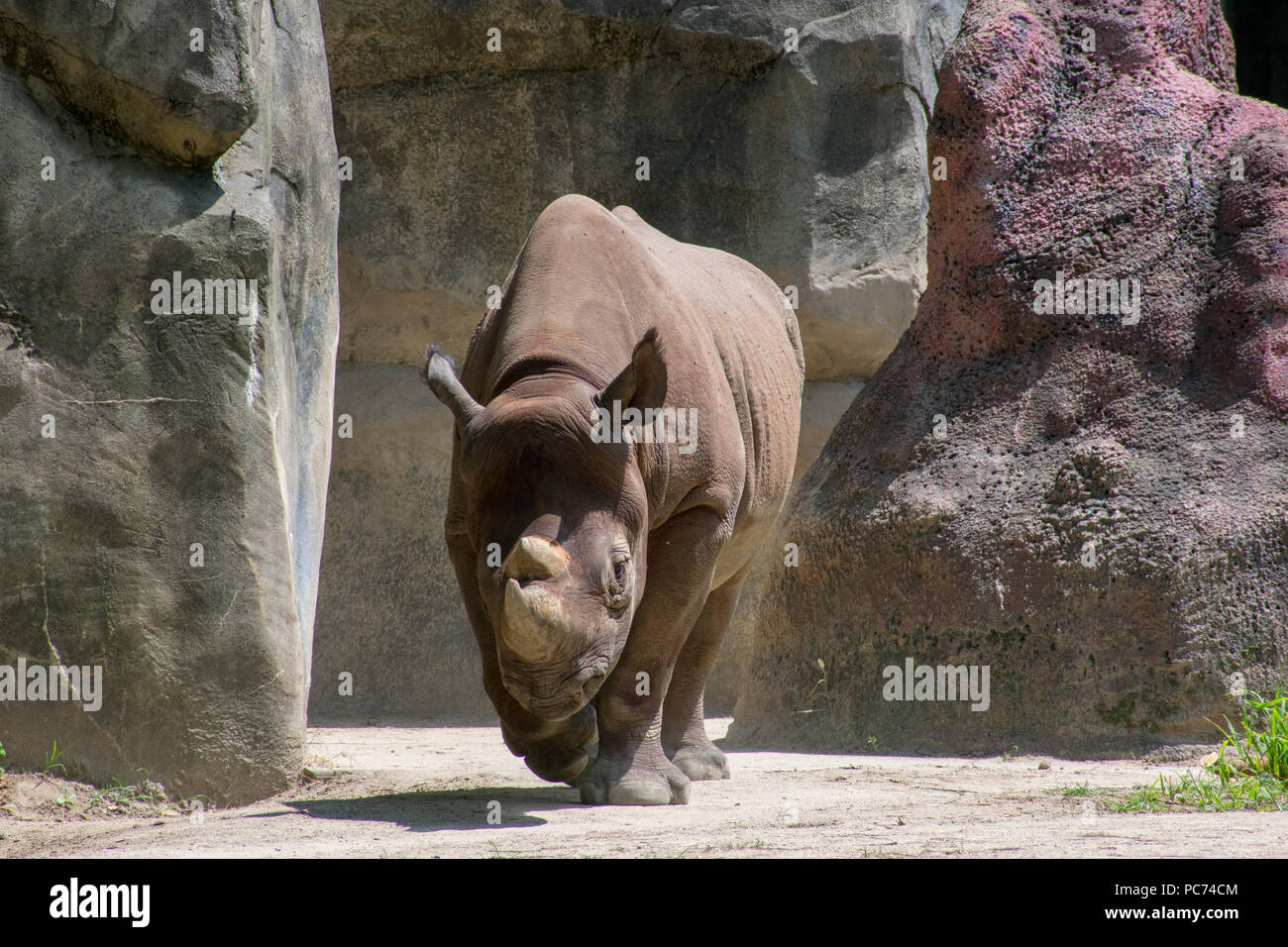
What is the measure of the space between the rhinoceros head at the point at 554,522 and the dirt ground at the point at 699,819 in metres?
0.51

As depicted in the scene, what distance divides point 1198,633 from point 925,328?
2.13 metres

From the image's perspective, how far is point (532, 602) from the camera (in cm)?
433

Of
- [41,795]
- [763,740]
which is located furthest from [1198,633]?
[41,795]

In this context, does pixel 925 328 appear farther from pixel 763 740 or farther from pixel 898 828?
pixel 898 828

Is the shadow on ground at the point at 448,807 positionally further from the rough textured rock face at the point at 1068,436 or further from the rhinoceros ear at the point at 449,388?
the rough textured rock face at the point at 1068,436

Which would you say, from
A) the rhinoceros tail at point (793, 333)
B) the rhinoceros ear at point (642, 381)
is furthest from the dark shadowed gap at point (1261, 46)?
the rhinoceros ear at point (642, 381)

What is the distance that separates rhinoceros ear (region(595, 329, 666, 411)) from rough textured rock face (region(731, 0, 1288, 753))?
7.99ft

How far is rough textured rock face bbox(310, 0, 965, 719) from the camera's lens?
1017 centimetres

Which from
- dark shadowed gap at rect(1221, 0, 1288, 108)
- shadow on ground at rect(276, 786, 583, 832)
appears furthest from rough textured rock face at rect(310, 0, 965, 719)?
dark shadowed gap at rect(1221, 0, 1288, 108)

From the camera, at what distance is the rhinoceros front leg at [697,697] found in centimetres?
641

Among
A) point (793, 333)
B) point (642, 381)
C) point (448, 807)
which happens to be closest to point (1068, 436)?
point (793, 333)

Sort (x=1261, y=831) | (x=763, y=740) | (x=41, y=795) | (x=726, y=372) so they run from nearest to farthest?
(x=1261, y=831), (x=41, y=795), (x=726, y=372), (x=763, y=740)

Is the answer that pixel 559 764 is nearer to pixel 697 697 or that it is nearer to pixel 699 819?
pixel 699 819

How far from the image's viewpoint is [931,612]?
6922mm
